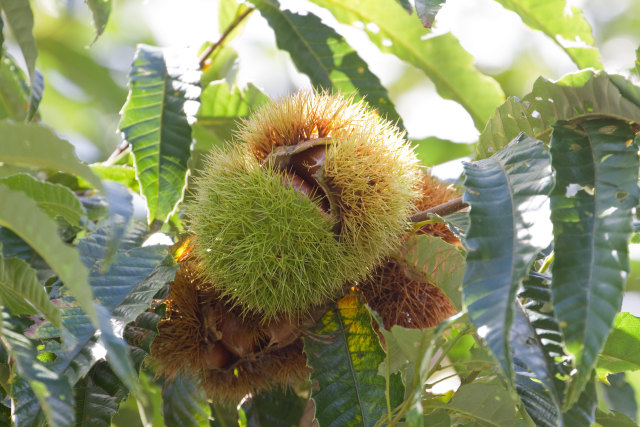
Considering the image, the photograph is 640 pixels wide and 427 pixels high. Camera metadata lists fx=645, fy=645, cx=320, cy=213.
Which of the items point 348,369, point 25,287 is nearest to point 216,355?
point 348,369

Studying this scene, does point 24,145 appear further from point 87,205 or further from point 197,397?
point 197,397

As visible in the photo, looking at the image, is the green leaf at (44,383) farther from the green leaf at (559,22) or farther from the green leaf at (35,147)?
the green leaf at (559,22)

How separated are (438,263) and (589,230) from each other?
0.22 m

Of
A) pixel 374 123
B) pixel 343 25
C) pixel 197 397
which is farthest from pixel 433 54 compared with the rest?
pixel 197 397

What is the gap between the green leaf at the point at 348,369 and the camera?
0.74 m

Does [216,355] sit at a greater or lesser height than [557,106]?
lesser

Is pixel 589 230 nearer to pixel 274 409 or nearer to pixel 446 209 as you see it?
pixel 446 209

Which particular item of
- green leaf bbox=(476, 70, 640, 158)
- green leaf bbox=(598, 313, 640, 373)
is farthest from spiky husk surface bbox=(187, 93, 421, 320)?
green leaf bbox=(598, 313, 640, 373)

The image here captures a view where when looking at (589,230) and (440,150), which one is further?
(440,150)

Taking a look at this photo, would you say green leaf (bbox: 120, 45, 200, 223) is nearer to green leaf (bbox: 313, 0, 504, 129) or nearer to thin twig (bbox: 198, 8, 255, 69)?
thin twig (bbox: 198, 8, 255, 69)

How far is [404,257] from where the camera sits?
0.82 metres

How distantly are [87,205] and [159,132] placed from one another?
0.19 metres

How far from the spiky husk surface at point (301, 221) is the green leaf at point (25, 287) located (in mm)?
191

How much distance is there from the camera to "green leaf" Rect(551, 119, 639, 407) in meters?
0.51
